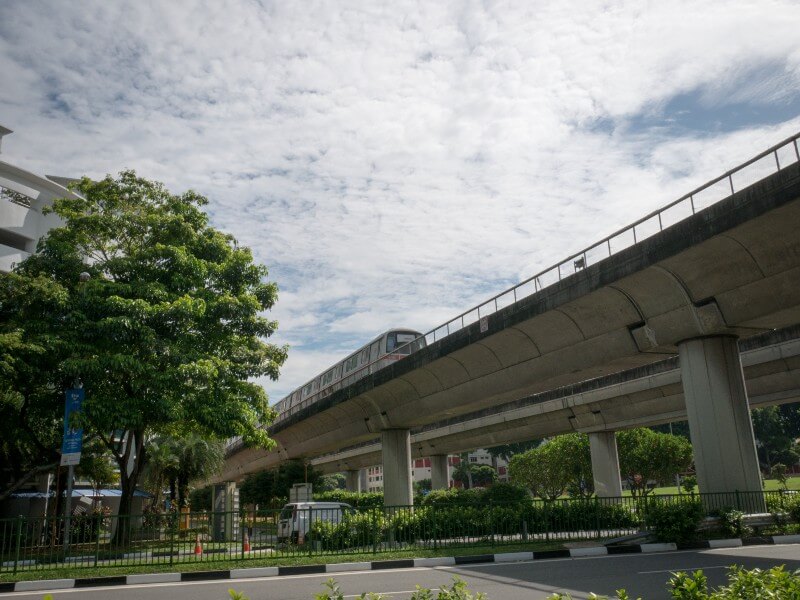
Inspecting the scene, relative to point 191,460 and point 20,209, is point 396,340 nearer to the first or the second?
point 191,460

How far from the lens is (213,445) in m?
41.1

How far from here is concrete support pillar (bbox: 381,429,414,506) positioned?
29141 millimetres

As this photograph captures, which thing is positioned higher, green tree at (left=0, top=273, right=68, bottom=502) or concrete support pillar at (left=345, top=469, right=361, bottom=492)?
green tree at (left=0, top=273, right=68, bottom=502)

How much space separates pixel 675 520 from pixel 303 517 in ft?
35.2

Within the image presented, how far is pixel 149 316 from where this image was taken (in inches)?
711

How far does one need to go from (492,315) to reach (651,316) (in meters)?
5.35

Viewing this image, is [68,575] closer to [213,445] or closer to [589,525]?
[589,525]

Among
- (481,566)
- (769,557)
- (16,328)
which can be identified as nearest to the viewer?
(769,557)

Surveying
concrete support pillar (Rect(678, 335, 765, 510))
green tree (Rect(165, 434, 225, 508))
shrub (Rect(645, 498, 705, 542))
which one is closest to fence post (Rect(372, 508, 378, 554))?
shrub (Rect(645, 498, 705, 542))

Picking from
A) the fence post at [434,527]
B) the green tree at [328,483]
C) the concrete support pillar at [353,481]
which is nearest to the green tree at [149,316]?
the fence post at [434,527]

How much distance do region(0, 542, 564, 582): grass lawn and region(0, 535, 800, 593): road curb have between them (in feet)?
1.05

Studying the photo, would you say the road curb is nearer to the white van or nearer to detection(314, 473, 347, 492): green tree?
the white van

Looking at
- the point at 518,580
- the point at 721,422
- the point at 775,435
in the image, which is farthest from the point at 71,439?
the point at 775,435

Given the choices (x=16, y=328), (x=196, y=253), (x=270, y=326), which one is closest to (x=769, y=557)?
(x=270, y=326)
